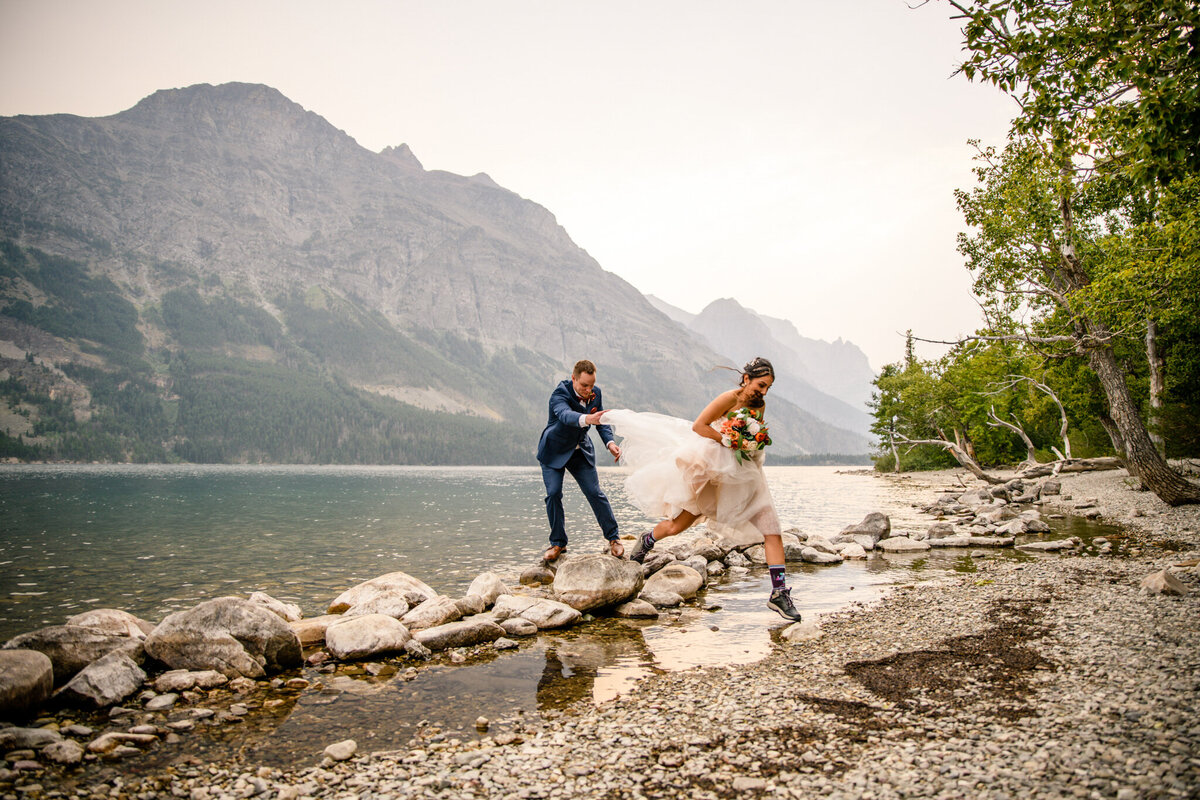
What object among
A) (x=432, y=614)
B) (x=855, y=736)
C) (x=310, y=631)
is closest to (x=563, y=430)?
(x=432, y=614)

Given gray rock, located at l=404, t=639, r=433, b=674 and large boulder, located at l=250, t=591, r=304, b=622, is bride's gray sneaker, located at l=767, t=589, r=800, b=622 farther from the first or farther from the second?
large boulder, located at l=250, t=591, r=304, b=622

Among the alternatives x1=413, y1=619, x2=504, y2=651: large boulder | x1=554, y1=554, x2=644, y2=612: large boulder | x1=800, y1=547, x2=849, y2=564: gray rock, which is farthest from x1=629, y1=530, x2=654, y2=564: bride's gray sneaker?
x1=800, y1=547, x2=849, y2=564: gray rock

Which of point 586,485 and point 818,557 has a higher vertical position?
point 586,485

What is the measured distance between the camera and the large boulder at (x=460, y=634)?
840cm

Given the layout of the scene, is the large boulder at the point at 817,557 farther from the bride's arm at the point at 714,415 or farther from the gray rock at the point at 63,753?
the gray rock at the point at 63,753

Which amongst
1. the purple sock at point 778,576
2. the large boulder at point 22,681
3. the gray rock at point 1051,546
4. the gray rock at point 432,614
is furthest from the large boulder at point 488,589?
the gray rock at point 1051,546

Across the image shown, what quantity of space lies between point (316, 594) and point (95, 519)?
1133 inches

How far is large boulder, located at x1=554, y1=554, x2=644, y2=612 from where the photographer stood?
10438mm

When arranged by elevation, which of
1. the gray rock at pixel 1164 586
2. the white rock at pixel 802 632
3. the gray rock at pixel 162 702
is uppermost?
the gray rock at pixel 1164 586

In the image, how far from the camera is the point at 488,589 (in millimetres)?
11086

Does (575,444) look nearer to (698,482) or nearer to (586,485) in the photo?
(586,485)

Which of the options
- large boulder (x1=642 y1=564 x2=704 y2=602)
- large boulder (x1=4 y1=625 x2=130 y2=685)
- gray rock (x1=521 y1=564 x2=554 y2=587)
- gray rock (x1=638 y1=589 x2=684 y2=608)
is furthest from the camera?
gray rock (x1=521 y1=564 x2=554 y2=587)

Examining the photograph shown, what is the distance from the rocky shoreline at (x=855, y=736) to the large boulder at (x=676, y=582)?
4.03 meters

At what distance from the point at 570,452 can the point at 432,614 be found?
4.28 m
